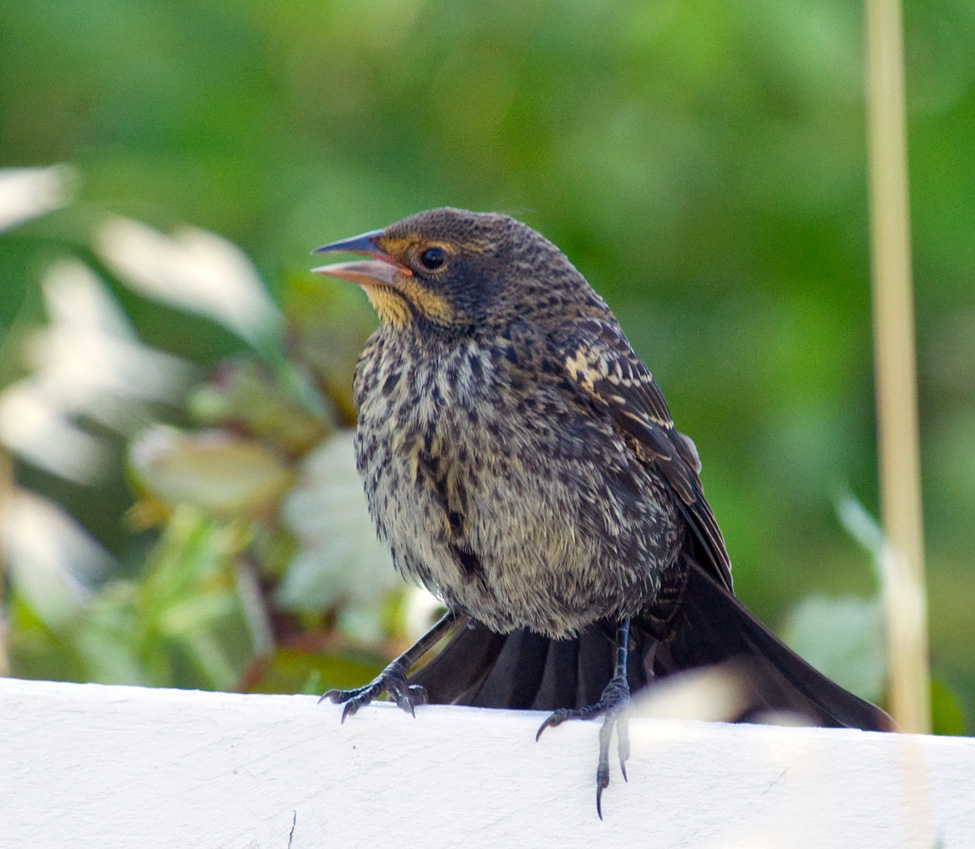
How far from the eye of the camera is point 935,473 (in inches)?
156

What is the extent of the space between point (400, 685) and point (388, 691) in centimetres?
2

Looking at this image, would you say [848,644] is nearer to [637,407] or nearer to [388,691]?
[637,407]

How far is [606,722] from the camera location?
1.74 m

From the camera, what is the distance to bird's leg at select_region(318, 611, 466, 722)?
73.1 inches

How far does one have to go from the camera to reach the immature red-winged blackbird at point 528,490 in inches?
79.2

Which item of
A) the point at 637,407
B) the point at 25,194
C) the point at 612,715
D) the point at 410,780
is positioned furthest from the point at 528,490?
the point at 25,194

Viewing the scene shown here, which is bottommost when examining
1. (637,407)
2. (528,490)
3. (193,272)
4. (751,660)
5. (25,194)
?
(751,660)

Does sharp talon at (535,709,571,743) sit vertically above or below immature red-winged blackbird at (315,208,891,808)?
below

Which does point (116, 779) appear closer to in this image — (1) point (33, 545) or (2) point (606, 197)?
(1) point (33, 545)

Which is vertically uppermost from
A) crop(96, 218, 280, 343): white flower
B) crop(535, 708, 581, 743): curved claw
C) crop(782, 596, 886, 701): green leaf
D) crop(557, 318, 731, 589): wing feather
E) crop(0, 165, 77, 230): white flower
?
crop(0, 165, 77, 230): white flower

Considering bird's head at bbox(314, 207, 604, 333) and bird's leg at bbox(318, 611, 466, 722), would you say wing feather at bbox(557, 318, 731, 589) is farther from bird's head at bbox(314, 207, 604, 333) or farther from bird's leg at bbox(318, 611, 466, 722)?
bird's leg at bbox(318, 611, 466, 722)

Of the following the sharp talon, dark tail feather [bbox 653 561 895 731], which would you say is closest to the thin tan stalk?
the sharp talon

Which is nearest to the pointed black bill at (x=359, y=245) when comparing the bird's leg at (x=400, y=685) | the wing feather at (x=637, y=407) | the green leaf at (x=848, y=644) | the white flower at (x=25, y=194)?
the wing feather at (x=637, y=407)

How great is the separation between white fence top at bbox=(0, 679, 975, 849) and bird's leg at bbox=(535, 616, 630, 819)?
0.04ft
